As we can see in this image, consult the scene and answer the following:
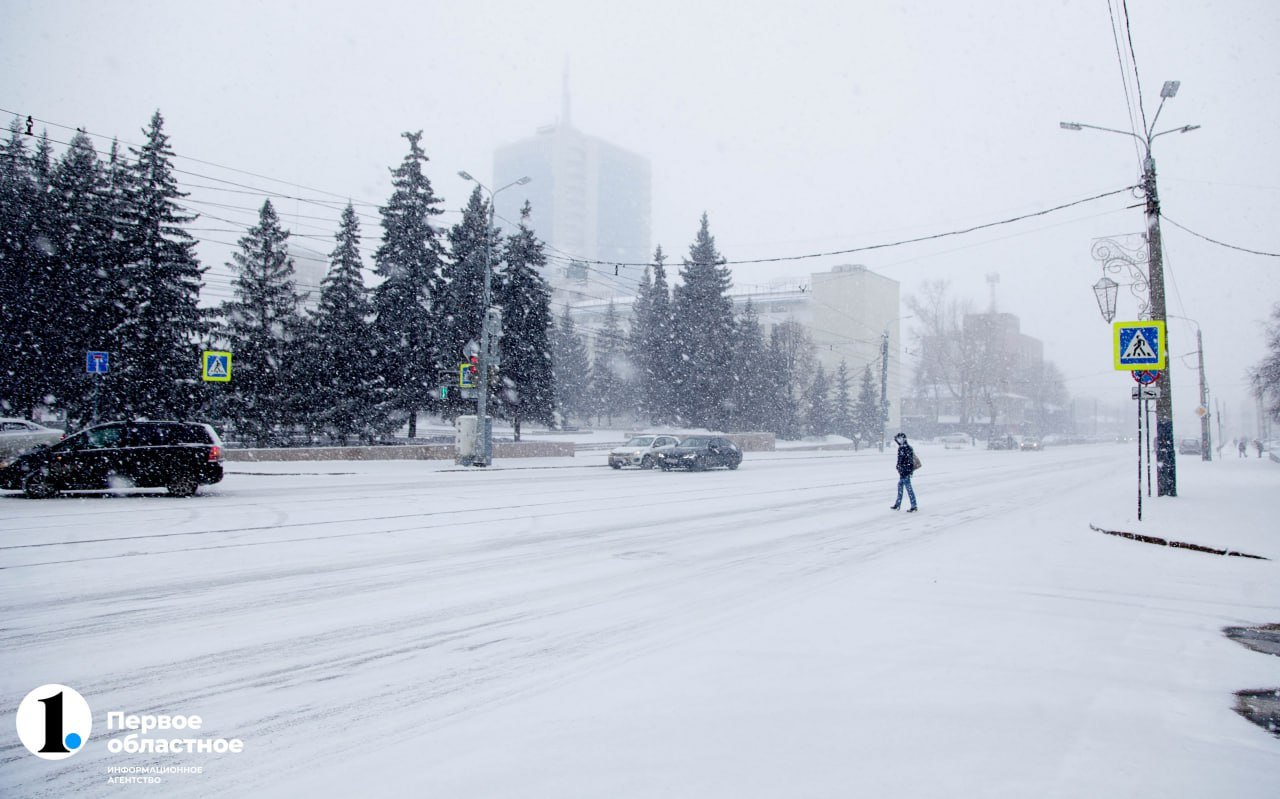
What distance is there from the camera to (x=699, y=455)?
94.0ft

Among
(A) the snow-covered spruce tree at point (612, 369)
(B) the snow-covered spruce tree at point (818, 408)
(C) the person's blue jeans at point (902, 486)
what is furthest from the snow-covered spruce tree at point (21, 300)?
(B) the snow-covered spruce tree at point (818, 408)

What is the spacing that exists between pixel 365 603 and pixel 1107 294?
21089 millimetres

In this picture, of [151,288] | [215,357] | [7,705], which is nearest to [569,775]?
[7,705]

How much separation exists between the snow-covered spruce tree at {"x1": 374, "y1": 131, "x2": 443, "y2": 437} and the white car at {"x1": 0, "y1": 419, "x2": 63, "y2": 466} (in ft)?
53.1

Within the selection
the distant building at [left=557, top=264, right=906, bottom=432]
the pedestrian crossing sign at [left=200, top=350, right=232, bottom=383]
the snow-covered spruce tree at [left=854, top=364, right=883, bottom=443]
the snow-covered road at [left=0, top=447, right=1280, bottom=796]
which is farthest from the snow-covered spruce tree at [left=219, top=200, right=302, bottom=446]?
the distant building at [left=557, top=264, right=906, bottom=432]

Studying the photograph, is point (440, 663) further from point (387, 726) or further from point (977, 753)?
point (977, 753)

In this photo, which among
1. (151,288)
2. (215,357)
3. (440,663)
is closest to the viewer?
(440,663)

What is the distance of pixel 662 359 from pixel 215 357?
32969 millimetres

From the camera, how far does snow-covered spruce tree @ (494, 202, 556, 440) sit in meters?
41.0

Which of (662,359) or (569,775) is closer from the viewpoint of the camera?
(569,775)

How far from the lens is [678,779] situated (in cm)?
348

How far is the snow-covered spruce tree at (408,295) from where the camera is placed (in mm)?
37438

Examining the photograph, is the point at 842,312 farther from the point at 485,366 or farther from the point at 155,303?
the point at 155,303

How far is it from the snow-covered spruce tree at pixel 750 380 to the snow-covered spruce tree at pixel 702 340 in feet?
13.0
